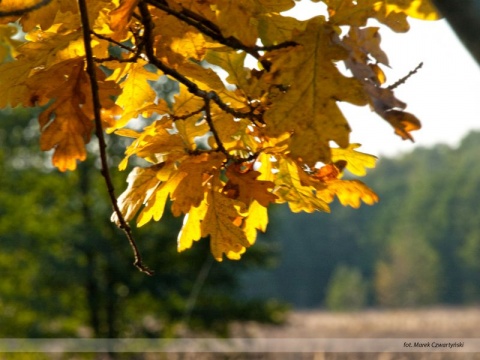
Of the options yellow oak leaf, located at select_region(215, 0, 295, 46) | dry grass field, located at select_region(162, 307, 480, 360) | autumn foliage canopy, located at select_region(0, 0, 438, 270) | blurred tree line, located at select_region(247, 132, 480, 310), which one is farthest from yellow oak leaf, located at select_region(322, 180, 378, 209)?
blurred tree line, located at select_region(247, 132, 480, 310)

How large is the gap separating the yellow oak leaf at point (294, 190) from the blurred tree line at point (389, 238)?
47631 mm

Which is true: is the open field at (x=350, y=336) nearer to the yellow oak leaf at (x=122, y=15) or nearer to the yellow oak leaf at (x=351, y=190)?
the yellow oak leaf at (x=351, y=190)

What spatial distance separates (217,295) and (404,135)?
50.3ft

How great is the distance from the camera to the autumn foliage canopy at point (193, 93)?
109cm

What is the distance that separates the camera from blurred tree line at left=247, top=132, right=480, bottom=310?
178ft

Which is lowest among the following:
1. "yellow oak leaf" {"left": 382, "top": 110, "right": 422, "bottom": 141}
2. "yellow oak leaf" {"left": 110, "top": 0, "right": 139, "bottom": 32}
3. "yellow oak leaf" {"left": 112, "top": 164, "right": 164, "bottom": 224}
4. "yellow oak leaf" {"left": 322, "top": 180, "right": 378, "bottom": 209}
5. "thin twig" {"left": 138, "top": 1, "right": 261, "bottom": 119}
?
"yellow oak leaf" {"left": 112, "top": 164, "right": 164, "bottom": 224}

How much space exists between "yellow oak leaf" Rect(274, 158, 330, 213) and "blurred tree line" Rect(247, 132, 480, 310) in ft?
156

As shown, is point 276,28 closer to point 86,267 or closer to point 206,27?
point 206,27

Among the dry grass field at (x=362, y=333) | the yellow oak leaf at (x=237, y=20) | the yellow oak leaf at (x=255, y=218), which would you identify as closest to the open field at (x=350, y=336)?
the dry grass field at (x=362, y=333)

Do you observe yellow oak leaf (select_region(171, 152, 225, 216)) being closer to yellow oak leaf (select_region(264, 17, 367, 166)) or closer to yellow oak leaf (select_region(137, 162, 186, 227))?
yellow oak leaf (select_region(137, 162, 186, 227))

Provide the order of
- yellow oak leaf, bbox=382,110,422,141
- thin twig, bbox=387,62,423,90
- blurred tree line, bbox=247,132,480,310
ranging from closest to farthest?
yellow oak leaf, bbox=382,110,422,141
thin twig, bbox=387,62,423,90
blurred tree line, bbox=247,132,480,310

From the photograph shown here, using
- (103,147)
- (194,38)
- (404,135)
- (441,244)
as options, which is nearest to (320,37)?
(404,135)

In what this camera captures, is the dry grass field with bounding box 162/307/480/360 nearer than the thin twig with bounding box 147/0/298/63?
No

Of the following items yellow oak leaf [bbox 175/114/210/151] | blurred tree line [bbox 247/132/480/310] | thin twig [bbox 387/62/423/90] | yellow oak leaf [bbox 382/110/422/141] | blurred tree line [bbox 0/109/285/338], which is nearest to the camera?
yellow oak leaf [bbox 382/110/422/141]
